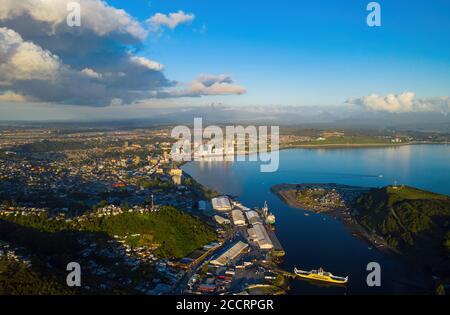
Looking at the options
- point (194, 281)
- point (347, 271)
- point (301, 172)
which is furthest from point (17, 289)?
point (301, 172)

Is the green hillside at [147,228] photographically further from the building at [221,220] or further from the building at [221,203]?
the building at [221,203]

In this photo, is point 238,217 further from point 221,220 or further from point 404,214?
point 404,214

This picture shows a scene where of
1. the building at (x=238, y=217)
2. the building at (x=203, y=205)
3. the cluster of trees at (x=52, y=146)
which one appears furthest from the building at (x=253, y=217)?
the cluster of trees at (x=52, y=146)

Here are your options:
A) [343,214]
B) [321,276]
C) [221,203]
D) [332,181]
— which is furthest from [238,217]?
[332,181]

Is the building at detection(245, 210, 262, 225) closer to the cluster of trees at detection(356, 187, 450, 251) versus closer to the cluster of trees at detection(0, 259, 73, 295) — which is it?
the cluster of trees at detection(356, 187, 450, 251)

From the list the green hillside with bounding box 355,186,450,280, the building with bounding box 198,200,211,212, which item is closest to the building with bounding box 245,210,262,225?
the building with bounding box 198,200,211,212
